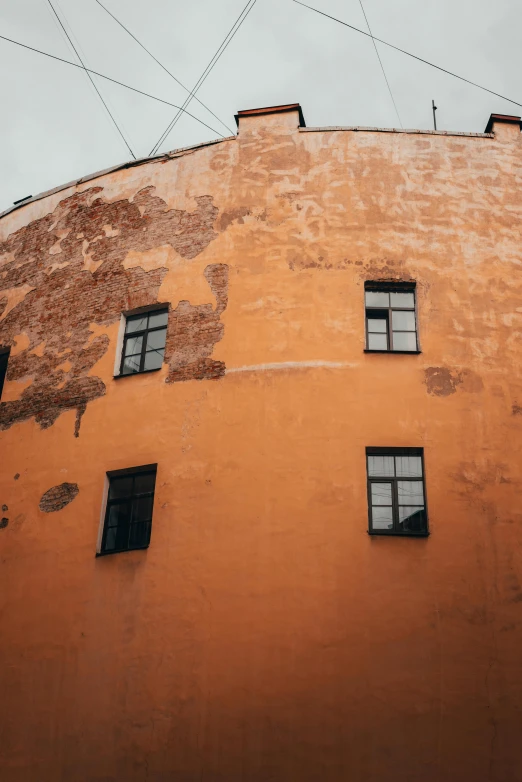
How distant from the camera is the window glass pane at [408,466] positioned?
47.4ft

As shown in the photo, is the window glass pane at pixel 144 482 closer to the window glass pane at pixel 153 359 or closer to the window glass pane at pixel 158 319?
the window glass pane at pixel 153 359

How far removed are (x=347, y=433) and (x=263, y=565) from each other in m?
2.57

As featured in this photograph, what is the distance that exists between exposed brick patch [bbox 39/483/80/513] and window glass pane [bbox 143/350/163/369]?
2.53 m

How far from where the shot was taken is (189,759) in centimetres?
1278

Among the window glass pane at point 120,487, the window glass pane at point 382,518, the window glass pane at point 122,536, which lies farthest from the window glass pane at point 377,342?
the window glass pane at point 122,536

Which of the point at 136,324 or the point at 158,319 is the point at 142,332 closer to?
the point at 136,324

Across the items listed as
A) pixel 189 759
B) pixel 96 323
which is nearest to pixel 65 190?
pixel 96 323

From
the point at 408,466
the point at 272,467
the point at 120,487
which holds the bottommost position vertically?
the point at 120,487

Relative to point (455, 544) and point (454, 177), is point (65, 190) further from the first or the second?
point (455, 544)

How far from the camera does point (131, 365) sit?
1656 cm

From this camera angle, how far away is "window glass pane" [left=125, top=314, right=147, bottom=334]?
16891 mm

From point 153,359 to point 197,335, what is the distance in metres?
0.97

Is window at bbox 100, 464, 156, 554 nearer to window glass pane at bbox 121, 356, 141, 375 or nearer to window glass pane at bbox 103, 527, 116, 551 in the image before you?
window glass pane at bbox 103, 527, 116, 551

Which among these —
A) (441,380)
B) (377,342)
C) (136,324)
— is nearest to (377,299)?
(377,342)
